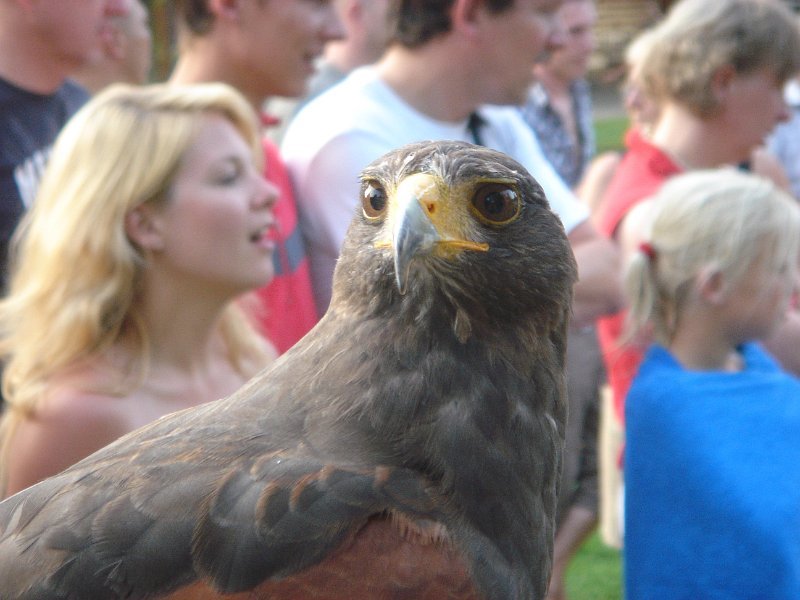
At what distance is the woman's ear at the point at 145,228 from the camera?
10.5 feet

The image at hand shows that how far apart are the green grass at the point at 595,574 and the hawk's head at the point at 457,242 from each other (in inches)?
176

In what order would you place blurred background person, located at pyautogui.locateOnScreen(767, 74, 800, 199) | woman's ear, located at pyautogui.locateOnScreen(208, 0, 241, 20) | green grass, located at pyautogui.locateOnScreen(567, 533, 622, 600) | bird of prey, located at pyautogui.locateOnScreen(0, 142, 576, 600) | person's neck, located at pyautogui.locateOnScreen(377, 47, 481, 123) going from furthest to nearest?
blurred background person, located at pyautogui.locateOnScreen(767, 74, 800, 199)
green grass, located at pyautogui.locateOnScreen(567, 533, 622, 600)
woman's ear, located at pyautogui.locateOnScreen(208, 0, 241, 20)
person's neck, located at pyautogui.locateOnScreen(377, 47, 481, 123)
bird of prey, located at pyautogui.locateOnScreen(0, 142, 576, 600)

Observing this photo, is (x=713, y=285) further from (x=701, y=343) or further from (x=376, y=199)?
(x=376, y=199)

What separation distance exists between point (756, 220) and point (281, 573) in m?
2.42

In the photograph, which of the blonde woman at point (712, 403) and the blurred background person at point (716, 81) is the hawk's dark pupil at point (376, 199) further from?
the blurred background person at point (716, 81)

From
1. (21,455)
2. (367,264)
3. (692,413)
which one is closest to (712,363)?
(692,413)

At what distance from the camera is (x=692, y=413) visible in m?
3.34

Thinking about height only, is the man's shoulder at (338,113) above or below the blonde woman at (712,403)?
above

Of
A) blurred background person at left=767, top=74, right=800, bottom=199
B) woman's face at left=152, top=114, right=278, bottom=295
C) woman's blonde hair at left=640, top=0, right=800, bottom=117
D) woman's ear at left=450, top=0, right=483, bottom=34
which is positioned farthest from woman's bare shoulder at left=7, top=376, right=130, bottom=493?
blurred background person at left=767, top=74, right=800, bottom=199

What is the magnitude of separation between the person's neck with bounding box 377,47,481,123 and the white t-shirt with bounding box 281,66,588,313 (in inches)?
1.5

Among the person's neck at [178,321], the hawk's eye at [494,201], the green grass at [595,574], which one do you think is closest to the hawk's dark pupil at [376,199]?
the hawk's eye at [494,201]

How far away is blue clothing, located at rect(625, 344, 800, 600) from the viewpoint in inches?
121

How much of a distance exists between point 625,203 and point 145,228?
1988mm

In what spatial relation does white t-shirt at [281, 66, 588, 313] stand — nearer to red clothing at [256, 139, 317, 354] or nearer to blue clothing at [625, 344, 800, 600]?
red clothing at [256, 139, 317, 354]
